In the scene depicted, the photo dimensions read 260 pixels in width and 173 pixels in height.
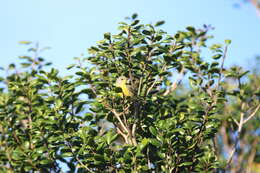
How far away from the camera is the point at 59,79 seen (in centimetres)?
409

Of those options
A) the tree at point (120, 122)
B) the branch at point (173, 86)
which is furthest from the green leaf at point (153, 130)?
the branch at point (173, 86)

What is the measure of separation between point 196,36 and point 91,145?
248 cm

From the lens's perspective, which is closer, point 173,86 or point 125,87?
point 125,87

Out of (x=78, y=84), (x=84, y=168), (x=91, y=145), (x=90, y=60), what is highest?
(x=90, y=60)

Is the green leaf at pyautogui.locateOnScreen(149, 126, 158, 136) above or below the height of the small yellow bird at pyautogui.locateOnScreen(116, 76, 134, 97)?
below

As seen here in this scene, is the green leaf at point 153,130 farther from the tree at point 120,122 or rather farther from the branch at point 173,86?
the branch at point 173,86

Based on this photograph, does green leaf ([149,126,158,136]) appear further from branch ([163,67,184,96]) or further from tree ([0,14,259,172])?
branch ([163,67,184,96])

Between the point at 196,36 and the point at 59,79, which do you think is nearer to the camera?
the point at 59,79

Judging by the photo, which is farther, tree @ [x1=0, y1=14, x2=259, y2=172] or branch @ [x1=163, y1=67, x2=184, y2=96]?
branch @ [x1=163, y1=67, x2=184, y2=96]

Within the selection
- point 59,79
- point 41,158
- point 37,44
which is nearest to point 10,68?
point 37,44

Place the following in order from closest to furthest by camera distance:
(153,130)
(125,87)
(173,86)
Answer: (153,130) < (125,87) < (173,86)

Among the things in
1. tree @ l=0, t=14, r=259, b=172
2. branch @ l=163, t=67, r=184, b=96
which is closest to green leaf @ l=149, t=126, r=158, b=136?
tree @ l=0, t=14, r=259, b=172

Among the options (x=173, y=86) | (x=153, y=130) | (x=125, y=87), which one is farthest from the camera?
(x=173, y=86)

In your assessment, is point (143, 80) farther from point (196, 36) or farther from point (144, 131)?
point (196, 36)
